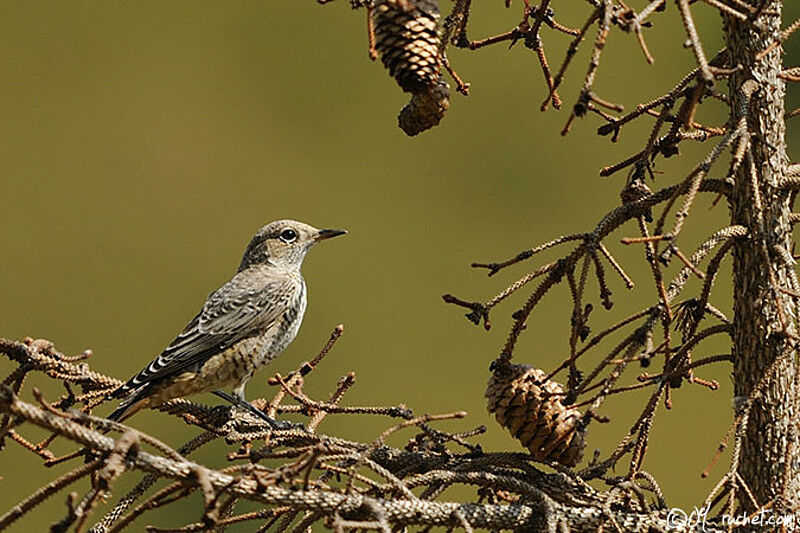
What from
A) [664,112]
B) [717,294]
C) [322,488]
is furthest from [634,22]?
[717,294]

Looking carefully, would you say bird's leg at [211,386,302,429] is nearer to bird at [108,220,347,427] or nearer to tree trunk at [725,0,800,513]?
bird at [108,220,347,427]

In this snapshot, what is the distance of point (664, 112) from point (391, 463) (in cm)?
53

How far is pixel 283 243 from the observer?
2818 mm

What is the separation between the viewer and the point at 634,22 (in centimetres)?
92

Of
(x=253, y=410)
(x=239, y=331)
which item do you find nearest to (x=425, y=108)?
(x=253, y=410)

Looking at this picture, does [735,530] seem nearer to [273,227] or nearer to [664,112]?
[664,112]

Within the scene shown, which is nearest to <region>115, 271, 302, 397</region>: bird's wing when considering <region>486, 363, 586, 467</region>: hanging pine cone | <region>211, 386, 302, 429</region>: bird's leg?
<region>211, 386, 302, 429</region>: bird's leg

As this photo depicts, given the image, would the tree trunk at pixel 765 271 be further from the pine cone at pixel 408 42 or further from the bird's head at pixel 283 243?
the bird's head at pixel 283 243

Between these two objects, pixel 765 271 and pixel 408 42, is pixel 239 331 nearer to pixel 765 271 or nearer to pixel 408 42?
pixel 408 42

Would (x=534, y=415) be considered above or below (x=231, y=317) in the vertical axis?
below

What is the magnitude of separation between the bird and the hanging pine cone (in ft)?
3.16

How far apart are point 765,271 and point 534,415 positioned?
32 centimetres

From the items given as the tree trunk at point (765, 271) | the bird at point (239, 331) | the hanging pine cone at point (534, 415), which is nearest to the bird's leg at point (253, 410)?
the bird at point (239, 331)

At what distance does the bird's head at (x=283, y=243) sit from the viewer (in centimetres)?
280
